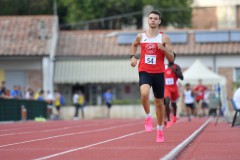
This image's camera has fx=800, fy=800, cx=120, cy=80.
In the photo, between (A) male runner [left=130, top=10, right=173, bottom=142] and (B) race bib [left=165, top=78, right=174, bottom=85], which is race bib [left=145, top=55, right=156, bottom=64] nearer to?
(A) male runner [left=130, top=10, right=173, bottom=142]

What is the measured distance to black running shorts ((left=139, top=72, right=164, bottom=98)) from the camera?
14695 millimetres

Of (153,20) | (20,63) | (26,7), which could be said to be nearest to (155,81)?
(153,20)

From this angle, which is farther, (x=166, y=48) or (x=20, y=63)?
(x=20, y=63)

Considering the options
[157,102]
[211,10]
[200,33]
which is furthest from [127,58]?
[157,102]

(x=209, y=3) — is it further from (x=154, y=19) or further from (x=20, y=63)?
(x=154, y=19)

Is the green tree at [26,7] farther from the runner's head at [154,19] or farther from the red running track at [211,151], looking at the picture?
the red running track at [211,151]

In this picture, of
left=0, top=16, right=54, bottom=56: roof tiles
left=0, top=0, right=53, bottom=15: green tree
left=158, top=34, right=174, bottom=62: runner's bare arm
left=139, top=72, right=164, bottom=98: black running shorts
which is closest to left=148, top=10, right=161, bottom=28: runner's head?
left=158, top=34, right=174, bottom=62: runner's bare arm

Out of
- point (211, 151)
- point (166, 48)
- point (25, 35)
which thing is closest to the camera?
point (211, 151)

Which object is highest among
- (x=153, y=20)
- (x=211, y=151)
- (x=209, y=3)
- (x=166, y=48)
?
(x=209, y=3)

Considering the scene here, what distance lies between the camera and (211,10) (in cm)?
7712

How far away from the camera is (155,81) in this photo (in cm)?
1486

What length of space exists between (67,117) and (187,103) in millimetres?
20253

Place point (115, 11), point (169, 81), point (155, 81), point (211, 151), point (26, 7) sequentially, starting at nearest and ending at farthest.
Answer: point (211, 151) → point (155, 81) → point (169, 81) → point (115, 11) → point (26, 7)

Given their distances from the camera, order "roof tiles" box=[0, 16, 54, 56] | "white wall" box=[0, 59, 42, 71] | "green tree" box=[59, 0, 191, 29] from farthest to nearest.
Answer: "green tree" box=[59, 0, 191, 29] < "white wall" box=[0, 59, 42, 71] < "roof tiles" box=[0, 16, 54, 56]
